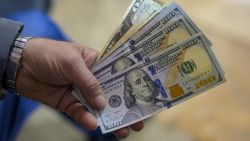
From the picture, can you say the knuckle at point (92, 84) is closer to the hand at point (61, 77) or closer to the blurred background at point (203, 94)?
the hand at point (61, 77)

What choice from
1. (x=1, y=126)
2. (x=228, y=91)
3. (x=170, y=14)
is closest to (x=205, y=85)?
(x=170, y=14)

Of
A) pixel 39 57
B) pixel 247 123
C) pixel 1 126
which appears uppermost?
pixel 39 57

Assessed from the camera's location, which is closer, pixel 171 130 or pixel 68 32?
pixel 171 130

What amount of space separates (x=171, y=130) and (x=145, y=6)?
81cm

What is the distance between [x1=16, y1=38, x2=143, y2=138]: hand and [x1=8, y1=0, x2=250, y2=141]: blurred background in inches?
11.8

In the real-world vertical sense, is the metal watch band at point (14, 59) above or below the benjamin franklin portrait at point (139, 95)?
above

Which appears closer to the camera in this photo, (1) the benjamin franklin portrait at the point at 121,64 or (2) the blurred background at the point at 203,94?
(1) the benjamin franklin portrait at the point at 121,64

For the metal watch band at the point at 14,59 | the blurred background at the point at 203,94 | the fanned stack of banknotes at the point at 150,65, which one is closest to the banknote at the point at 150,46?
the fanned stack of banknotes at the point at 150,65

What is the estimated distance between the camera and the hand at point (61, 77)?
3.41 ft

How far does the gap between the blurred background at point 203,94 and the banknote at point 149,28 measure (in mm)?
480

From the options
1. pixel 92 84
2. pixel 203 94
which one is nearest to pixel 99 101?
pixel 92 84

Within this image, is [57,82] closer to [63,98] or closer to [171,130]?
[63,98]

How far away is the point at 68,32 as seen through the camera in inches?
85.9

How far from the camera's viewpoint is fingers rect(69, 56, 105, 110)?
3.37ft
